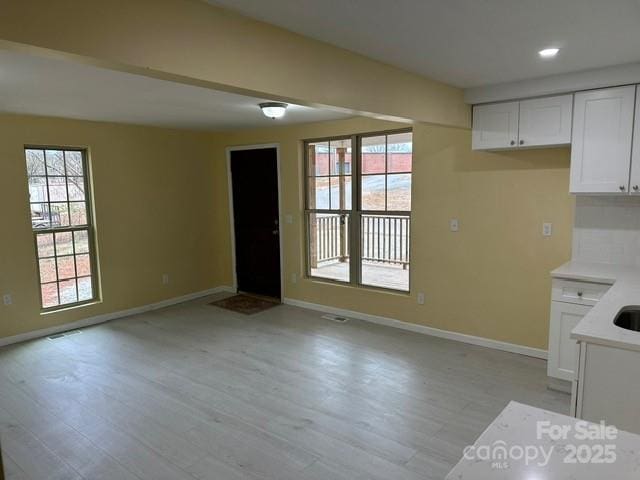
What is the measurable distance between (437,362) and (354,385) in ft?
2.82

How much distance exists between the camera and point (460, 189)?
4148 mm

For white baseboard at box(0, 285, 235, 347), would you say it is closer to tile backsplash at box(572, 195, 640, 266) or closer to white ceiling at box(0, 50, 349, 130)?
white ceiling at box(0, 50, 349, 130)

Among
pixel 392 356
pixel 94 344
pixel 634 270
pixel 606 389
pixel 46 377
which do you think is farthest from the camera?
pixel 94 344

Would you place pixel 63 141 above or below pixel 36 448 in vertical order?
above

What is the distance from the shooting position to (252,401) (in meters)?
3.14

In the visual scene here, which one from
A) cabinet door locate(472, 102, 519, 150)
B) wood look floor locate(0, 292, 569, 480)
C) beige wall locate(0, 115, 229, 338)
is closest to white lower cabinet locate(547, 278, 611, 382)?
wood look floor locate(0, 292, 569, 480)

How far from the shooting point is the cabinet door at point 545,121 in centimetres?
327

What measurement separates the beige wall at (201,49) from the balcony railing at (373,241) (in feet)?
11.2

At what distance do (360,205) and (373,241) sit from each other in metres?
1.63

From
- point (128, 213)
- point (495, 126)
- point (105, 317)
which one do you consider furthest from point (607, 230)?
point (105, 317)

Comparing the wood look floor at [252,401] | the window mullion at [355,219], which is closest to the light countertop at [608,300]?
the wood look floor at [252,401]

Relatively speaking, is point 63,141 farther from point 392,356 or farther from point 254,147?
point 392,356

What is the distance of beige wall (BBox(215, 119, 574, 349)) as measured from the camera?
3711 millimetres

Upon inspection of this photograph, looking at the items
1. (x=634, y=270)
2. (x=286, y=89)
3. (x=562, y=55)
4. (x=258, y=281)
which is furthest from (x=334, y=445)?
(x=258, y=281)
